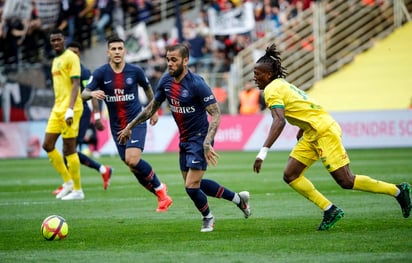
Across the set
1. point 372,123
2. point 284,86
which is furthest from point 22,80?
point 284,86

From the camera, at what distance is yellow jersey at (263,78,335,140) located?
1070 centimetres

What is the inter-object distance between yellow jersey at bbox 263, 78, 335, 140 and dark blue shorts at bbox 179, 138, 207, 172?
3.38ft

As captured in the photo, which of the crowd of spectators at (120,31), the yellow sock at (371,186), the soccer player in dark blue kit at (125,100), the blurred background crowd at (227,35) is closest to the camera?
the yellow sock at (371,186)

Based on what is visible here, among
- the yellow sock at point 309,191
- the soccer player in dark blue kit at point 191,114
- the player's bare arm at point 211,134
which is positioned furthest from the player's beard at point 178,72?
the yellow sock at point 309,191

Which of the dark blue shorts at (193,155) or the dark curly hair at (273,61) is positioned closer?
the dark curly hair at (273,61)

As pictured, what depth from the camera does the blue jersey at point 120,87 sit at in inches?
553

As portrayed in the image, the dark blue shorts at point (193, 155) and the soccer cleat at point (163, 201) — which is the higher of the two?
the dark blue shorts at point (193, 155)

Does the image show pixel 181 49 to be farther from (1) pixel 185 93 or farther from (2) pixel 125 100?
(2) pixel 125 100

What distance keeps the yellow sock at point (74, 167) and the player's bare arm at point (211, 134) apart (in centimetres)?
554

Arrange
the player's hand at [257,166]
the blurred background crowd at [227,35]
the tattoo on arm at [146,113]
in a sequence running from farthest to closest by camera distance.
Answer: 1. the blurred background crowd at [227,35]
2. the tattoo on arm at [146,113]
3. the player's hand at [257,166]

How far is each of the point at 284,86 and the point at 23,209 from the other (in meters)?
5.35

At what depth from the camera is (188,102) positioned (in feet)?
36.6

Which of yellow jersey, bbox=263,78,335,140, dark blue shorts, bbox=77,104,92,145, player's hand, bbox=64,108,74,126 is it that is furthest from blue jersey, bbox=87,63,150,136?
yellow jersey, bbox=263,78,335,140

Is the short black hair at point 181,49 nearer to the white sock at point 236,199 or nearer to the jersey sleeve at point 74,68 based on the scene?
the white sock at point 236,199
